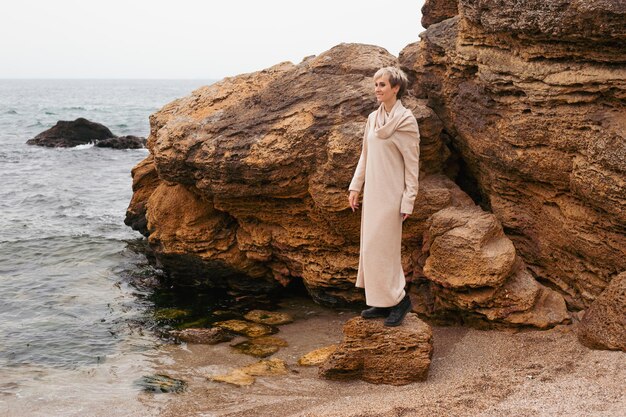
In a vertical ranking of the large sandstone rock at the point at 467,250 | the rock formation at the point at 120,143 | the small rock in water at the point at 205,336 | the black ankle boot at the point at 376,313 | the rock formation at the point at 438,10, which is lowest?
the small rock in water at the point at 205,336

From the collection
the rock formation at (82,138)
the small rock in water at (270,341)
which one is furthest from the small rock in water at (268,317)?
the rock formation at (82,138)

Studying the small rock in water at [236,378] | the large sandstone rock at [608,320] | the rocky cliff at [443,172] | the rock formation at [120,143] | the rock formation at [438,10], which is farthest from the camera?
the rock formation at [120,143]

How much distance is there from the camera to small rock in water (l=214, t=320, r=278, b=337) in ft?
29.0

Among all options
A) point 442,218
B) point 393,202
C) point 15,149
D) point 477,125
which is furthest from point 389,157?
point 15,149

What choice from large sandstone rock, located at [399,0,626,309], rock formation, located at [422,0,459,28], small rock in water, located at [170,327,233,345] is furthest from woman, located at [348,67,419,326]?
rock formation, located at [422,0,459,28]

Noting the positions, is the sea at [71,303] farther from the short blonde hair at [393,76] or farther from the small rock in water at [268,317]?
the short blonde hair at [393,76]

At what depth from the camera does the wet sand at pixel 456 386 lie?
18.4ft

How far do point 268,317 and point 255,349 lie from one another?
1.13 metres

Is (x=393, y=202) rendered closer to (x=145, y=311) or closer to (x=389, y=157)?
(x=389, y=157)

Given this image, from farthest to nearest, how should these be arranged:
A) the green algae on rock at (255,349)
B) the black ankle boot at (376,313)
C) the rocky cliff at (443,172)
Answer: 1. the green algae on rock at (255,349)
2. the rocky cliff at (443,172)
3. the black ankle boot at (376,313)

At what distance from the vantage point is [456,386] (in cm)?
621

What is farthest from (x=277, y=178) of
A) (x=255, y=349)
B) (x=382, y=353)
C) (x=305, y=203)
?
(x=382, y=353)

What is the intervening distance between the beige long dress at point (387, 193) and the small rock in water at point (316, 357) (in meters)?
1.21

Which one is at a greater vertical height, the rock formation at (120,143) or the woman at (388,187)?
the woman at (388,187)
